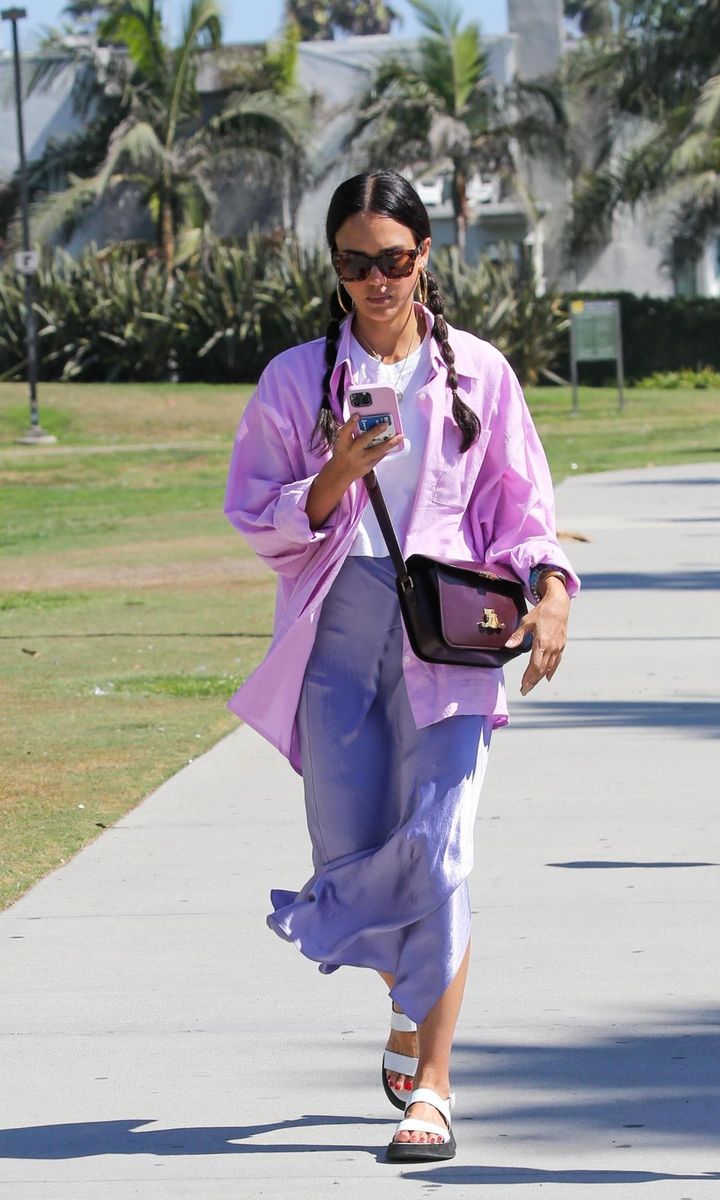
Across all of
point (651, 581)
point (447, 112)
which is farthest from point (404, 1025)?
point (447, 112)

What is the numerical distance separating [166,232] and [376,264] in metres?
42.4

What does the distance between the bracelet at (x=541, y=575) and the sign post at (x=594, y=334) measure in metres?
31.9

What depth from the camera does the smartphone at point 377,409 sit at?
3.85 m

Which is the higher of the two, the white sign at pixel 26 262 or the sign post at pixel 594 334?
the white sign at pixel 26 262

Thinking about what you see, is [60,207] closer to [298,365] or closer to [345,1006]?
[345,1006]

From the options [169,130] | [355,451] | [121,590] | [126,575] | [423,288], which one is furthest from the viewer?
[169,130]

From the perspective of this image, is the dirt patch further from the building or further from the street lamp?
the building

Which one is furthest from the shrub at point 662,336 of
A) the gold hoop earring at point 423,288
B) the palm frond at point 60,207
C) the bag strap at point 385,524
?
the bag strap at point 385,524

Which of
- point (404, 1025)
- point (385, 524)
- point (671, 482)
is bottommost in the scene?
point (671, 482)

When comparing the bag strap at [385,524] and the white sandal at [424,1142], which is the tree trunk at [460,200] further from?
the white sandal at [424,1142]

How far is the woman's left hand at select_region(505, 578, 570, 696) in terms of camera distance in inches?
158

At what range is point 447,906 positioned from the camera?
4.00m

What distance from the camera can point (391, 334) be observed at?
413cm

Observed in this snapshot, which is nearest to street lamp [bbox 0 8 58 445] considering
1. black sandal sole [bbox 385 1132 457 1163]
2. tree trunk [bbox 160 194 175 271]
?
tree trunk [bbox 160 194 175 271]
